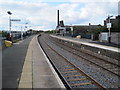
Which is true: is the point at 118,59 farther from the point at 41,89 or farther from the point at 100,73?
the point at 41,89

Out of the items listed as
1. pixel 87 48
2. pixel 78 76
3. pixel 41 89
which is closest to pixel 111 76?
pixel 78 76

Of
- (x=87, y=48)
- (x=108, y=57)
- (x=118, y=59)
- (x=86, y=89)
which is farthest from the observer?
(x=87, y=48)

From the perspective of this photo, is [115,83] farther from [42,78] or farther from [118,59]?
[118,59]

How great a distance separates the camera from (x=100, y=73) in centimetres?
942

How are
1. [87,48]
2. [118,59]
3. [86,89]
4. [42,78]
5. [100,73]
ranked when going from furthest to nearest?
[87,48]
[118,59]
[100,73]
[42,78]
[86,89]

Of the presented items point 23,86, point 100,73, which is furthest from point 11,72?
point 100,73

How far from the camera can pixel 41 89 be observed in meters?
6.05

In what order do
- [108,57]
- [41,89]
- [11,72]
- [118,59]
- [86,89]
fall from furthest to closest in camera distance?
[108,57]
[118,59]
[11,72]
[86,89]
[41,89]

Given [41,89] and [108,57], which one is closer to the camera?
[41,89]

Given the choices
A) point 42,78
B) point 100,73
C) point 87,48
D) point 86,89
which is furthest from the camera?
point 87,48

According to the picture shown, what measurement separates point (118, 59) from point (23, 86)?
383 inches

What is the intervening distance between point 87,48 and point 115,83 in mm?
13877

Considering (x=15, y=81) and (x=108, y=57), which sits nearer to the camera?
(x=15, y=81)

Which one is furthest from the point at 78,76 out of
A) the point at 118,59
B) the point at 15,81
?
the point at 118,59
